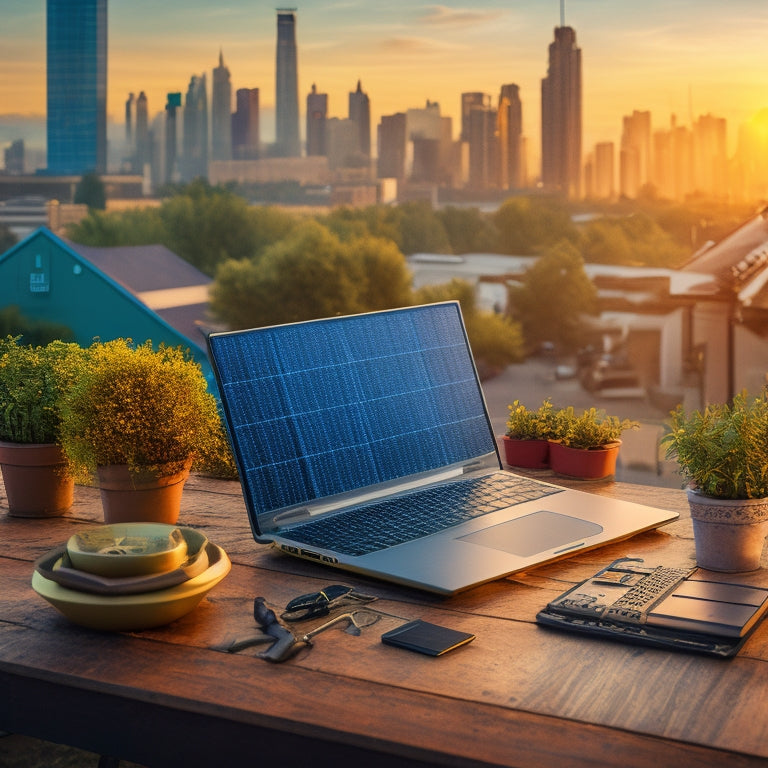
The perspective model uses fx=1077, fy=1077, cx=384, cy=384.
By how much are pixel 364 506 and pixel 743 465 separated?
0.46 metres

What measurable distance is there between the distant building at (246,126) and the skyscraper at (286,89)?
0.19m

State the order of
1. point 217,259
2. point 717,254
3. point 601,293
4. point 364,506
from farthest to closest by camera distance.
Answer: point 217,259 < point 601,293 < point 717,254 < point 364,506

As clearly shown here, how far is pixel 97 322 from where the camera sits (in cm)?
926

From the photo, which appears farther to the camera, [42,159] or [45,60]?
[45,60]

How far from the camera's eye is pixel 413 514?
4.31 ft

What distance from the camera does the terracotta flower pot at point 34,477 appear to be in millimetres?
1441

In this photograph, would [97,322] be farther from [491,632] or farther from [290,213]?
[491,632]

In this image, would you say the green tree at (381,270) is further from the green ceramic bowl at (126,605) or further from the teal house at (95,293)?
the green ceramic bowl at (126,605)

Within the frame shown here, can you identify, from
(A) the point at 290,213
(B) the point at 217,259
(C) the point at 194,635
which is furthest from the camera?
(B) the point at 217,259

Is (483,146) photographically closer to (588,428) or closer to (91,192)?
(91,192)

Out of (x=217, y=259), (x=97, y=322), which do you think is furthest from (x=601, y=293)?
(x=97, y=322)

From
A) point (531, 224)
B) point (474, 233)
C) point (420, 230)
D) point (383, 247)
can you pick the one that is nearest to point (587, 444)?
point (531, 224)

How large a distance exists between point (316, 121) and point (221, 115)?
919 mm

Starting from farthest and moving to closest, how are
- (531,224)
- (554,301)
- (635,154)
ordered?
(554,301)
(531,224)
(635,154)
